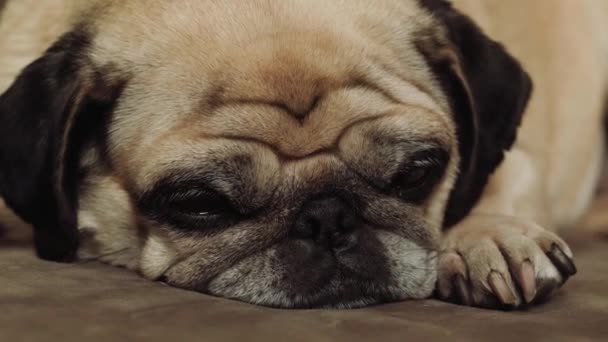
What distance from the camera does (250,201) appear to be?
1603mm

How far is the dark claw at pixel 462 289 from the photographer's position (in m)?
Result: 1.62

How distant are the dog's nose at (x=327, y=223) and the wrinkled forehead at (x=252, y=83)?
0.32ft

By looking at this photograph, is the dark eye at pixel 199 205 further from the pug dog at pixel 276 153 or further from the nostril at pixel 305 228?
the nostril at pixel 305 228

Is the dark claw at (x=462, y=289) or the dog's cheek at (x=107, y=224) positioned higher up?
the dark claw at (x=462, y=289)

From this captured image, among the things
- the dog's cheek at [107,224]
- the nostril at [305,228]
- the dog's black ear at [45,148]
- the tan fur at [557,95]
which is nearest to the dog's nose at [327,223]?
the nostril at [305,228]

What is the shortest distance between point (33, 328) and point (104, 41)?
72 cm

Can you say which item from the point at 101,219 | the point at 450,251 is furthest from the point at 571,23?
the point at 101,219

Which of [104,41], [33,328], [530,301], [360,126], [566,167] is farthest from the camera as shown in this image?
[566,167]

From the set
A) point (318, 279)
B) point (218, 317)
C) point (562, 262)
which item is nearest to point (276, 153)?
point (318, 279)

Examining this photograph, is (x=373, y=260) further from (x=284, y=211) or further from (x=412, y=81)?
(x=412, y=81)

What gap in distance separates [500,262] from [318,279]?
336 millimetres

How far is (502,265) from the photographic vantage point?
1.64 m

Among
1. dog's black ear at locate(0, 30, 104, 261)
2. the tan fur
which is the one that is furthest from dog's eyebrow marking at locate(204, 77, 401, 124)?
the tan fur

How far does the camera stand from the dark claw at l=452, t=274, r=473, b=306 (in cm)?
162
